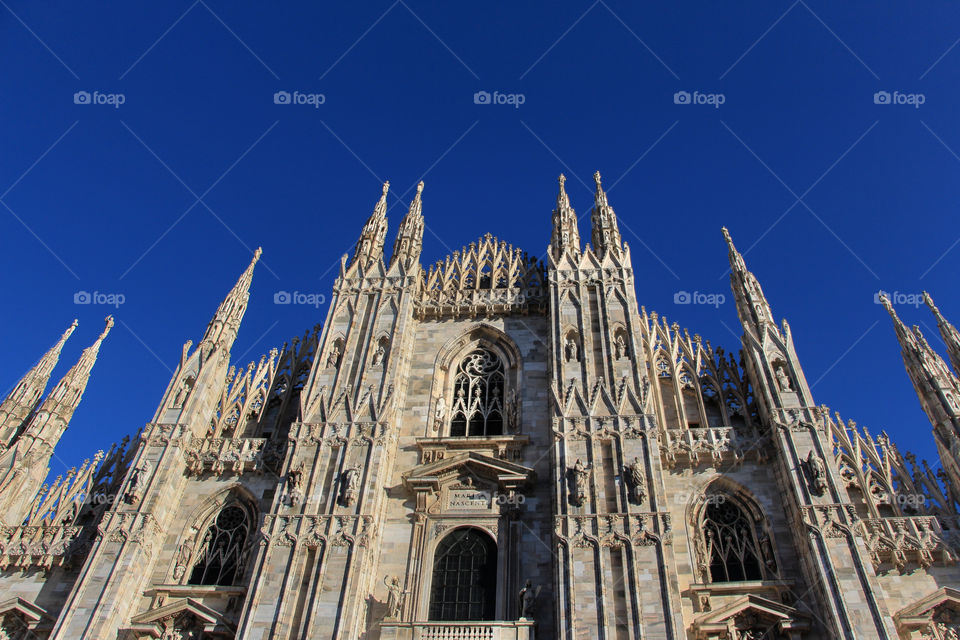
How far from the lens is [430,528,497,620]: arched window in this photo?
1623 centimetres

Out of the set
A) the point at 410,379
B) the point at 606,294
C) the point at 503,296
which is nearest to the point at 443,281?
the point at 503,296

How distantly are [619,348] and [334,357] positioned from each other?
8523mm

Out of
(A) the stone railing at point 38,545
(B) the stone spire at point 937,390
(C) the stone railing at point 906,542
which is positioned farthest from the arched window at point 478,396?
(B) the stone spire at point 937,390

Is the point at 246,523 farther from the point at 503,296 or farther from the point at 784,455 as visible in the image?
the point at 784,455

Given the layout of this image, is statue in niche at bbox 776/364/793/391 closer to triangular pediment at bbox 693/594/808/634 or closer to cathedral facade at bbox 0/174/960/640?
cathedral facade at bbox 0/174/960/640

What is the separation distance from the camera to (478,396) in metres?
21.0

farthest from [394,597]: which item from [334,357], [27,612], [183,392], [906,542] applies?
[906,542]

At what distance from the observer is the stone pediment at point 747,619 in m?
14.8

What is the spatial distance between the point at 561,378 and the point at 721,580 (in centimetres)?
642

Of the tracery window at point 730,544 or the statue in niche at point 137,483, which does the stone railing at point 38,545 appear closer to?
the statue in niche at point 137,483

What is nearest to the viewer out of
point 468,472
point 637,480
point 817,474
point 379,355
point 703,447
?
point 817,474

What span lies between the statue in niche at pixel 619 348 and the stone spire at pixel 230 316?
40.4ft

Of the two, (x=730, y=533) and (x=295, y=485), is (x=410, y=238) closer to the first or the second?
(x=295, y=485)

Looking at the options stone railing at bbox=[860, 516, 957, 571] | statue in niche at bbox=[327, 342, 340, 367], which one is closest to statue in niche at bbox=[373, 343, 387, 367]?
statue in niche at bbox=[327, 342, 340, 367]
